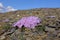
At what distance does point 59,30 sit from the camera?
7312 millimetres

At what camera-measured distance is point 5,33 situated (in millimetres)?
7691

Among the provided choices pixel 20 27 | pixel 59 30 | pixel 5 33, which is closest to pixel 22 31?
pixel 20 27

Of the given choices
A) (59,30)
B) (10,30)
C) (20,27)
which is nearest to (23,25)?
(20,27)

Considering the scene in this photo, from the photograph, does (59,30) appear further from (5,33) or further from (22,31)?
(5,33)

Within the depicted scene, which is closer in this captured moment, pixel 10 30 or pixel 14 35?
pixel 14 35

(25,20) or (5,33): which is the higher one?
(25,20)

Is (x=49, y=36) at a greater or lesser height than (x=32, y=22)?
lesser

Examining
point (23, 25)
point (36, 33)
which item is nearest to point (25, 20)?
point (23, 25)

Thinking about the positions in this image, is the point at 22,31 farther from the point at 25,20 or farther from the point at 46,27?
the point at 46,27

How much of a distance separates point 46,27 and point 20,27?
0.96 meters

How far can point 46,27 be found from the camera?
292 inches

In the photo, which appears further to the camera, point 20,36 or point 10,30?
point 10,30

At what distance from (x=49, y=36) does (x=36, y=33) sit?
19.7 inches

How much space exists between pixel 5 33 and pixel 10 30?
22 centimetres
